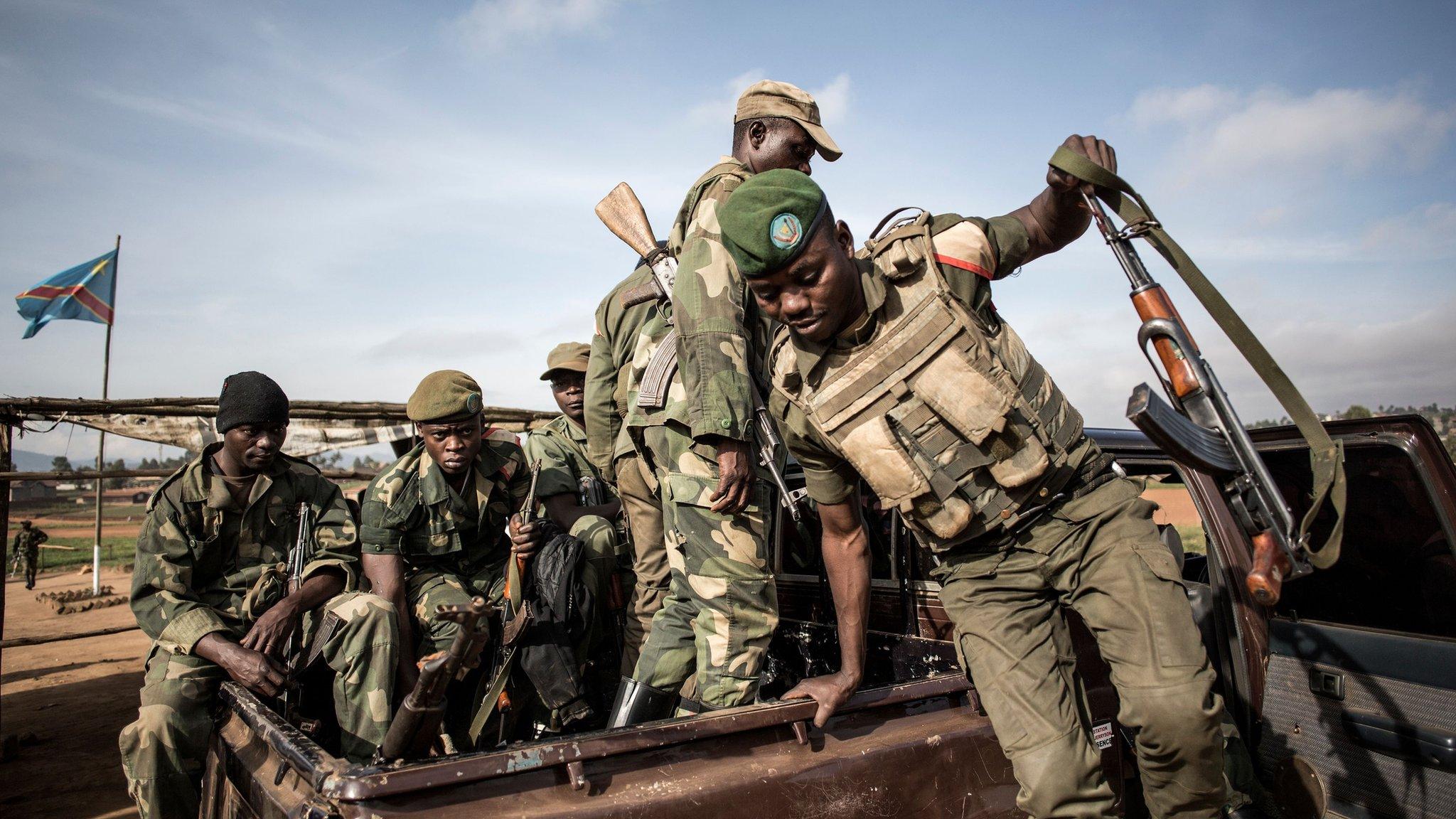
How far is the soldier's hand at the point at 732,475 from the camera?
2639 millimetres

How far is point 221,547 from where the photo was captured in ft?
12.6

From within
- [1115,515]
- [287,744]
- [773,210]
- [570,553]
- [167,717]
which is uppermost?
[773,210]

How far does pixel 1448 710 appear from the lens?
2.31 m

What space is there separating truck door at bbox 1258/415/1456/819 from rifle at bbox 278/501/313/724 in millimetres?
3290

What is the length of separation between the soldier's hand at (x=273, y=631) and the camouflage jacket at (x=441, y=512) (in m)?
0.41

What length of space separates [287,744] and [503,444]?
2.25 m

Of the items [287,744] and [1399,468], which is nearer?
[287,744]

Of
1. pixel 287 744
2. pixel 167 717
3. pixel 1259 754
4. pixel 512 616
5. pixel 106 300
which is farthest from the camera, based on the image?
pixel 106 300

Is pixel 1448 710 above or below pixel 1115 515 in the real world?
below

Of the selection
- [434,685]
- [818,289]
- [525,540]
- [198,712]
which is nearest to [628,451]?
[525,540]

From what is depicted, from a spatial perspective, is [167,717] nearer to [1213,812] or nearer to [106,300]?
[1213,812]

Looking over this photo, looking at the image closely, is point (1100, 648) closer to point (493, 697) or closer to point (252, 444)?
point (493, 697)

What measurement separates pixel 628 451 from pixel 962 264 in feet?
5.66

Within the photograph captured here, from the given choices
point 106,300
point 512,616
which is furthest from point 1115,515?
point 106,300
